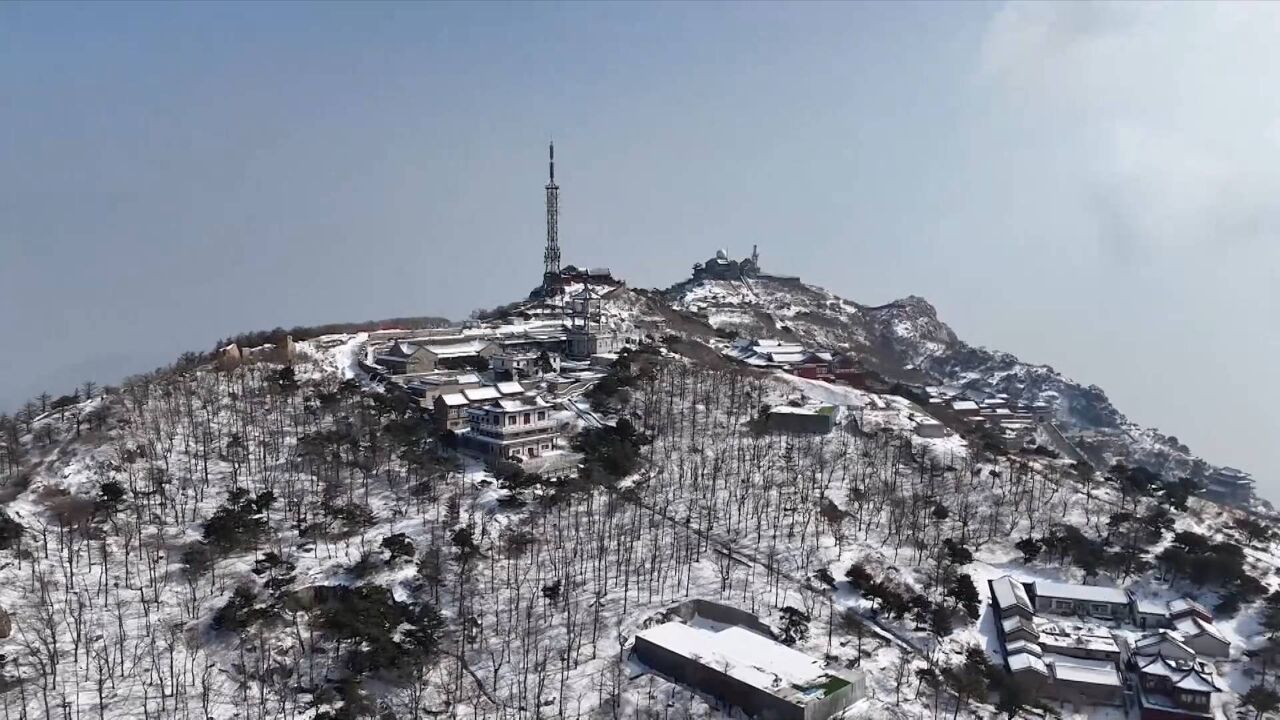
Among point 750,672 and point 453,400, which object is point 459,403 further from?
point 750,672

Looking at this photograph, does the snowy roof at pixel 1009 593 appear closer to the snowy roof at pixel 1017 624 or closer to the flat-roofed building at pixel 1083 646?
the snowy roof at pixel 1017 624

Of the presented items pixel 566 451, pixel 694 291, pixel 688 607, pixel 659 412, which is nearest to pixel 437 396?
pixel 566 451

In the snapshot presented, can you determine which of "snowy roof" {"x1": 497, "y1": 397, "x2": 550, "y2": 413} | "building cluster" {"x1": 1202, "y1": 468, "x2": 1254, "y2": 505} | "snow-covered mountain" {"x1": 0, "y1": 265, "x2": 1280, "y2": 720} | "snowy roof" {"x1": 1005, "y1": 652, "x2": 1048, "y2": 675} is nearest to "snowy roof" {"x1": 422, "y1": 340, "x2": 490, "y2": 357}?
"snow-covered mountain" {"x1": 0, "y1": 265, "x2": 1280, "y2": 720}

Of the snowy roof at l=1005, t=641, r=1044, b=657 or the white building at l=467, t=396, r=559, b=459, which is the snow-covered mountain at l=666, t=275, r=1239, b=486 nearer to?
the white building at l=467, t=396, r=559, b=459

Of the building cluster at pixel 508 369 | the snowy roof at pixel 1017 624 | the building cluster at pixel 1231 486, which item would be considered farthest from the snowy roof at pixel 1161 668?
the building cluster at pixel 1231 486

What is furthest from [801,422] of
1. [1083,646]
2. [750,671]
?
[750,671]

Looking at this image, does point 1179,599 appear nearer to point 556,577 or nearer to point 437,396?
point 556,577

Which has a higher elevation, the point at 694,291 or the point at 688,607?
the point at 694,291

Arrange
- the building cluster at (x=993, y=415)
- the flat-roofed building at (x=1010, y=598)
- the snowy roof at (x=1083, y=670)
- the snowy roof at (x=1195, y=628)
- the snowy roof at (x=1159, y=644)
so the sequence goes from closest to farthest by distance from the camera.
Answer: the snowy roof at (x=1083, y=670)
the snowy roof at (x=1159, y=644)
the snowy roof at (x=1195, y=628)
the flat-roofed building at (x=1010, y=598)
the building cluster at (x=993, y=415)
